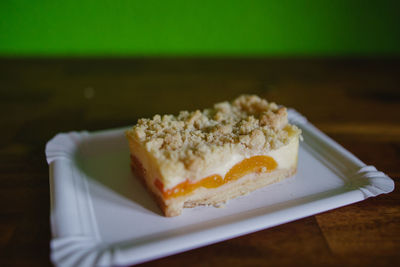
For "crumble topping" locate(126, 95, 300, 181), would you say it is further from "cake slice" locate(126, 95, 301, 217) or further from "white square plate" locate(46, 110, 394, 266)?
"white square plate" locate(46, 110, 394, 266)

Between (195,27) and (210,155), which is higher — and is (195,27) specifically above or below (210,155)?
above

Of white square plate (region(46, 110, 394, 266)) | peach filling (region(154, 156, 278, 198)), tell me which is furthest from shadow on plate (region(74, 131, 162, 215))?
peach filling (region(154, 156, 278, 198))

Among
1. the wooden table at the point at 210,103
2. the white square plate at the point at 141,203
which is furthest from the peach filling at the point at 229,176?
the wooden table at the point at 210,103

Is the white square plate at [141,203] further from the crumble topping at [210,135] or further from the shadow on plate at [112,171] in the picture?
the crumble topping at [210,135]

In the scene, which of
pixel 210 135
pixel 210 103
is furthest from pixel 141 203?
pixel 210 103

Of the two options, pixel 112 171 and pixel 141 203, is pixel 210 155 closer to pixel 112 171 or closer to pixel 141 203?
pixel 141 203

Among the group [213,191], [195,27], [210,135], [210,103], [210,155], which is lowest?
[213,191]

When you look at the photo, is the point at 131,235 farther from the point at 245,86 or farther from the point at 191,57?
the point at 191,57
